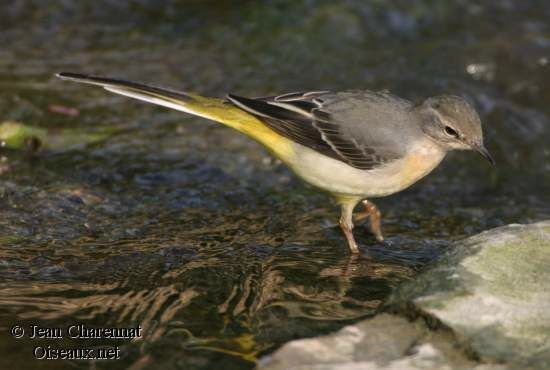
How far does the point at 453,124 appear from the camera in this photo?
7.00 metres

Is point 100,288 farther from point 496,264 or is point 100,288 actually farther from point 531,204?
point 531,204

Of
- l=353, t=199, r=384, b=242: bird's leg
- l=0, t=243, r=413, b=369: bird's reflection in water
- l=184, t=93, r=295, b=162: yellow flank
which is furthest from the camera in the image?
l=353, t=199, r=384, b=242: bird's leg

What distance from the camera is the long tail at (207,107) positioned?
22.6 feet

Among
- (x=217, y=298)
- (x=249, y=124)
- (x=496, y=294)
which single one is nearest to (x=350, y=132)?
(x=249, y=124)

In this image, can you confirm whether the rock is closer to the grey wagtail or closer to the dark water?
the dark water

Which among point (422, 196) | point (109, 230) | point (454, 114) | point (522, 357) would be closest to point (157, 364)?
point (522, 357)

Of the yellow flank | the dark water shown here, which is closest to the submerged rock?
the dark water

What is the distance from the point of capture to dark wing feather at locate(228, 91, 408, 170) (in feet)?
23.2

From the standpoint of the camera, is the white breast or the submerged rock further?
the white breast

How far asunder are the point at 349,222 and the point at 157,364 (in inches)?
113

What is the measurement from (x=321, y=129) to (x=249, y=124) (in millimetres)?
627

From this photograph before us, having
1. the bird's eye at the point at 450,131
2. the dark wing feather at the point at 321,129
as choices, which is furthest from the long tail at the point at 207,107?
the bird's eye at the point at 450,131

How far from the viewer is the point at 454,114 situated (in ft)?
23.0

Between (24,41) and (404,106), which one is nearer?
(404,106)
